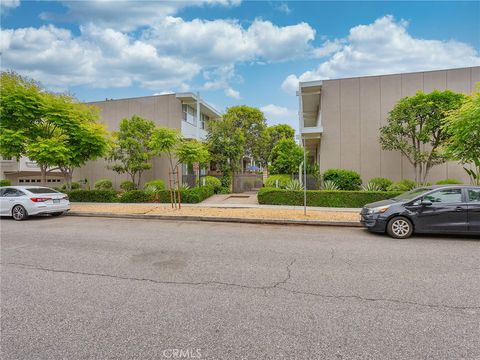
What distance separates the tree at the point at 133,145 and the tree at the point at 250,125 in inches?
405

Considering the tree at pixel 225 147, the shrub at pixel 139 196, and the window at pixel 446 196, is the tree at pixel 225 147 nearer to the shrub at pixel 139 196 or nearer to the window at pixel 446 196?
the shrub at pixel 139 196

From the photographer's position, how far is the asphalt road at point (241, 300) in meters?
2.59

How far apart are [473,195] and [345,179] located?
7.81 meters

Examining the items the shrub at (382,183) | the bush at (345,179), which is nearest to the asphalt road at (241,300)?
the shrub at (382,183)

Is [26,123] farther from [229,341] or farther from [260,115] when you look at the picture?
[260,115]

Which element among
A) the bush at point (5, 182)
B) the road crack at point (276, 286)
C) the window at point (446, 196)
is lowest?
the road crack at point (276, 286)

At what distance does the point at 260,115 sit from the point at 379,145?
14.1 meters

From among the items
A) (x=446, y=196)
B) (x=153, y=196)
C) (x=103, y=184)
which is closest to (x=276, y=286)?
(x=446, y=196)

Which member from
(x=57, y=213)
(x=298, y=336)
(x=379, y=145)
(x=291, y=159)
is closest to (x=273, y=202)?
(x=291, y=159)

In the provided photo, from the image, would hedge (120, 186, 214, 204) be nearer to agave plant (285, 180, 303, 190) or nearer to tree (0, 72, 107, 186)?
tree (0, 72, 107, 186)

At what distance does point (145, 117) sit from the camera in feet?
66.9

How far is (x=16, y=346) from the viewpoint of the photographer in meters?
2.64

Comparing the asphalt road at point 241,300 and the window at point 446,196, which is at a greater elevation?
the window at point 446,196

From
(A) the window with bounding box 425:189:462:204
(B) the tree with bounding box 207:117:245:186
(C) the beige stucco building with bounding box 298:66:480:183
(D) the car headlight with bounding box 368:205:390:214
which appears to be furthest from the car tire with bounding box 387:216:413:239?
(B) the tree with bounding box 207:117:245:186
